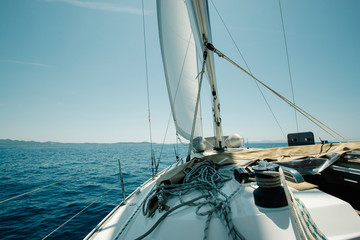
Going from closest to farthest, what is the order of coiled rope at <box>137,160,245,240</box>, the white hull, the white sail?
the white hull
coiled rope at <box>137,160,245,240</box>
the white sail

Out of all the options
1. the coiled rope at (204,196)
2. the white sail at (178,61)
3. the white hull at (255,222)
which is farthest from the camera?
the white sail at (178,61)

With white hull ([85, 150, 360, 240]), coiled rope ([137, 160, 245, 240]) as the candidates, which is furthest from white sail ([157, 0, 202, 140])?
white hull ([85, 150, 360, 240])

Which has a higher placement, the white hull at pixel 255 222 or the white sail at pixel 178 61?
the white sail at pixel 178 61

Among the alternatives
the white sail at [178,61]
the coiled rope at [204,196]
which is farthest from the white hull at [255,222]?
the white sail at [178,61]

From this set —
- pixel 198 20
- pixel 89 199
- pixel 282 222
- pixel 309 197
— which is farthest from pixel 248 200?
pixel 89 199

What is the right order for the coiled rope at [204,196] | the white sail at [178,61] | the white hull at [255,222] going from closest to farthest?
the white hull at [255,222]
the coiled rope at [204,196]
the white sail at [178,61]

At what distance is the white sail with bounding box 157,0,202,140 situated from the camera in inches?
249

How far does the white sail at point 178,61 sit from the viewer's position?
6316 millimetres

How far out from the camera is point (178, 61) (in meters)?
6.81

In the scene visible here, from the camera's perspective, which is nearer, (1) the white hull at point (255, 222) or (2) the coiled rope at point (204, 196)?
(1) the white hull at point (255, 222)

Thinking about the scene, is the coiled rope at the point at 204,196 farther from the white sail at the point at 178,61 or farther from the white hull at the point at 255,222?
the white sail at the point at 178,61

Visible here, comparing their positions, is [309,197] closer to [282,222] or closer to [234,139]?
[282,222]

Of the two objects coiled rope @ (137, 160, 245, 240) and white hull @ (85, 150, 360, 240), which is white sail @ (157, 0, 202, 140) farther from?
white hull @ (85, 150, 360, 240)

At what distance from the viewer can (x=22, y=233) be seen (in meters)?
4.03
